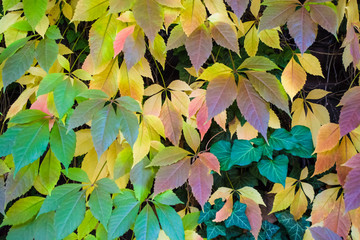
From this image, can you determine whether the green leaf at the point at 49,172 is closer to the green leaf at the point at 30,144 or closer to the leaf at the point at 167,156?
the green leaf at the point at 30,144

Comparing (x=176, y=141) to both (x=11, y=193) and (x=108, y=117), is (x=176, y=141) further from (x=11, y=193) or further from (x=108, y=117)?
(x=11, y=193)

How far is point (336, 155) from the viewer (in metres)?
0.90

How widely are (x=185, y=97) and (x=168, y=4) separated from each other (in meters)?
0.29

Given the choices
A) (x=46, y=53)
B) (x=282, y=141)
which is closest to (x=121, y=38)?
(x=46, y=53)

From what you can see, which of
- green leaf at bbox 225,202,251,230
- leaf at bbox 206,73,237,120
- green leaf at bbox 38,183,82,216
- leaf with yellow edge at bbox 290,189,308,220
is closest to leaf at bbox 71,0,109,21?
leaf at bbox 206,73,237,120

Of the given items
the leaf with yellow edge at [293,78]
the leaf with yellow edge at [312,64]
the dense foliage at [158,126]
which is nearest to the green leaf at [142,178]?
the dense foliage at [158,126]

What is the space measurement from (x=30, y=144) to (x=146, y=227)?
358 mm

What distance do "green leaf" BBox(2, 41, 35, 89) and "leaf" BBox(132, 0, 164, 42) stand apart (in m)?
0.33

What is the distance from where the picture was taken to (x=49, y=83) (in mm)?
803

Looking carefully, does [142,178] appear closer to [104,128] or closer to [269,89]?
[104,128]

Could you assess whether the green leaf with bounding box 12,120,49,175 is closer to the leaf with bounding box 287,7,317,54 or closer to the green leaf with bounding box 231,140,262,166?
the green leaf with bounding box 231,140,262,166

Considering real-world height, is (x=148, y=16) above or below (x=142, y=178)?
above

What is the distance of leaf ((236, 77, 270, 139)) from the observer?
726mm

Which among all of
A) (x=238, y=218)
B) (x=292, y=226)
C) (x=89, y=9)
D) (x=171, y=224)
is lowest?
(x=292, y=226)
